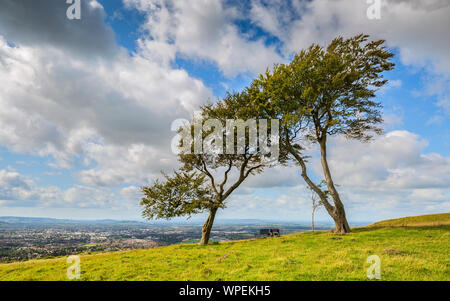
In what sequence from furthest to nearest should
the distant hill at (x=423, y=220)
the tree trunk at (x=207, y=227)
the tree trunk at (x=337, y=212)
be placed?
the distant hill at (x=423, y=220), the tree trunk at (x=207, y=227), the tree trunk at (x=337, y=212)

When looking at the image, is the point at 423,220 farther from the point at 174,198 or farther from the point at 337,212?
the point at 174,198

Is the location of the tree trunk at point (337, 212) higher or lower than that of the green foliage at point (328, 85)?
lower

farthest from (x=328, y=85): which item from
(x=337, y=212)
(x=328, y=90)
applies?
(x=337, y=212)

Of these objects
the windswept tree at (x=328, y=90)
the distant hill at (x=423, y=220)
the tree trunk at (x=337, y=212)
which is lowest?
the distant hill at (x=423, y=220)

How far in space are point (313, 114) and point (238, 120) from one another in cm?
912

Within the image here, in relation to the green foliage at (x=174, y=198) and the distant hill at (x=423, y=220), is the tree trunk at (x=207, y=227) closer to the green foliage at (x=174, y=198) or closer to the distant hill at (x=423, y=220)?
the green foliage at (x=174, y=198)

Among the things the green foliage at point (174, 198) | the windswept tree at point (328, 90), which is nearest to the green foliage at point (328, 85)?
the windswept tree at point (328, 90)

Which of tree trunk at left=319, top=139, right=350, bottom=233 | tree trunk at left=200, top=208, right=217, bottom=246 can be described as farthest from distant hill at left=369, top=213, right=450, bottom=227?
tree trunk at left=200, top=208, right=217, bottom=246

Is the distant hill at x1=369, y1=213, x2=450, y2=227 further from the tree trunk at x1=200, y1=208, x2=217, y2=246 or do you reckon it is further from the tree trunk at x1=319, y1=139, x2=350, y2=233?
the tree trunk at x1=200, y1=208, x2=217, y2=246

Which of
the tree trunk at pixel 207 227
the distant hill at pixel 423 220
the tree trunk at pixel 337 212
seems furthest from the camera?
the distant hill at pixel 423 220

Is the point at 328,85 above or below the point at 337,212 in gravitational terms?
above

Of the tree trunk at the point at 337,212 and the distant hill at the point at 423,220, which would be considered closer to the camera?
the tree trunk at the point at 337,212

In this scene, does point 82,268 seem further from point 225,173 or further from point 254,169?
point 254,169
